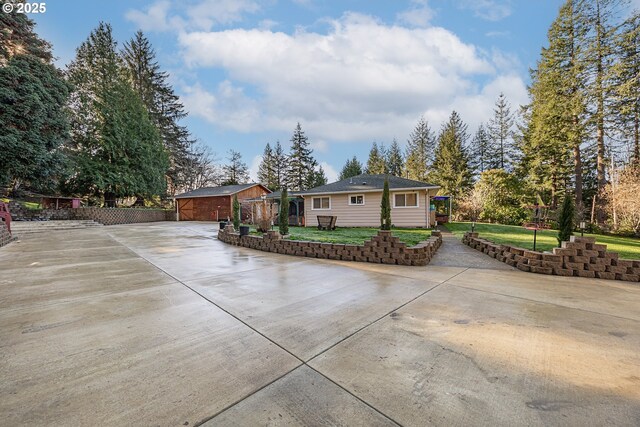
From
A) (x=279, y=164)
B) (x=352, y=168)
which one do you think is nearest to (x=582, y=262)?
(x=352, y=168)

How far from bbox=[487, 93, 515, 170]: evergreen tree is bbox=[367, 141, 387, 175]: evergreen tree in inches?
543

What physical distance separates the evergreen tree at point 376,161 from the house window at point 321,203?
24954mm

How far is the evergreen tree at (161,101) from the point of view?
28.4 meters

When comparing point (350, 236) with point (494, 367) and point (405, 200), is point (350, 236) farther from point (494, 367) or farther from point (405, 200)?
point (494, 367)

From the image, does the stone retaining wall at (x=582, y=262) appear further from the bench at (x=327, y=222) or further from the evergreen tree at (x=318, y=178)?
the evergreen tree at (x=318, y=178)

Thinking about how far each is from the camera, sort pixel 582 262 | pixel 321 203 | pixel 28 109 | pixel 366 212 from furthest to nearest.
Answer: pixel 321 203
pixel 28 109
pixel 366 212
pixel 582 262

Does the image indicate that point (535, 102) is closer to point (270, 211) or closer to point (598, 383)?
point (270, 211)

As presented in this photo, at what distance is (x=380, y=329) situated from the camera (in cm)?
255

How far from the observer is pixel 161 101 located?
30219 millimetres

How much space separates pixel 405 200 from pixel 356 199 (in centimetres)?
265

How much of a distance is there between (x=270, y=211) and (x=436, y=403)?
9.25 metres

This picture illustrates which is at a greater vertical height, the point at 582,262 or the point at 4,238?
the point at 4,238

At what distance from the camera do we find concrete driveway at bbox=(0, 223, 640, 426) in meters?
1.49

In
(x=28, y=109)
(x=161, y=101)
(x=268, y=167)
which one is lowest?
(x=28, y=109)
